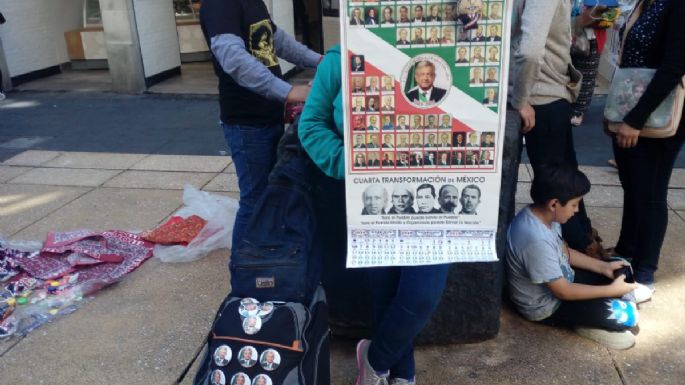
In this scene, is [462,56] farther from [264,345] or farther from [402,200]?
[264,345]

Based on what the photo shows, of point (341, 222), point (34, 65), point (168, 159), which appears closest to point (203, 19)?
point (341, 222)

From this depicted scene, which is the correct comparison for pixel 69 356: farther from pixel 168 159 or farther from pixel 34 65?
pixel 34 65

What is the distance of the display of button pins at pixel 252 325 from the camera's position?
187cm

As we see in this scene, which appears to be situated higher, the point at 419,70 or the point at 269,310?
the point at 419,70

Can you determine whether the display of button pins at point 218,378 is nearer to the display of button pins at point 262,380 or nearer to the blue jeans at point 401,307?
the display of button pins at point 262,380

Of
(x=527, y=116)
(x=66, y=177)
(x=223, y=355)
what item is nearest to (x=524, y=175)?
(x=527, y=116)

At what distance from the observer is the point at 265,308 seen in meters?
1.92

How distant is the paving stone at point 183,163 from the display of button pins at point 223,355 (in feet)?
11.8

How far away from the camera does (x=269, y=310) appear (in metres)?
1.91

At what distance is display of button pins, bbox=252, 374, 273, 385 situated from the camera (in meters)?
1.84

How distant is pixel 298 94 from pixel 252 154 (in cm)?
55

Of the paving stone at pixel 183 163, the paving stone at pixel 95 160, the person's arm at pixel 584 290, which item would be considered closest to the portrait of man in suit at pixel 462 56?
the person's arm at pixel 584 290

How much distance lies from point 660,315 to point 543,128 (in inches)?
44.4

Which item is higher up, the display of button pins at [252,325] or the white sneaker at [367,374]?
the display of button pins at [252,325]
